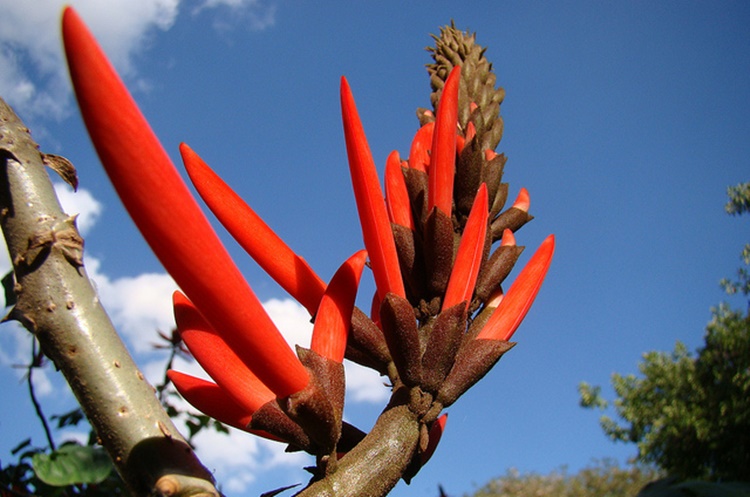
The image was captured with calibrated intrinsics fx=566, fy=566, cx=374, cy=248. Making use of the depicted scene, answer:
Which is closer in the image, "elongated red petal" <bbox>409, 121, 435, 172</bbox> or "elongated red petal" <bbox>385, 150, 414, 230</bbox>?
"elongated red petal" <bbox>385, 150, 414, 230</bbox>

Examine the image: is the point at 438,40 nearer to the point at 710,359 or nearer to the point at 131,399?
the point at 131,399

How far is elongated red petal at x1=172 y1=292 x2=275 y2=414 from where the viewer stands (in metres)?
0.77

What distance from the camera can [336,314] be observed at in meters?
0.91

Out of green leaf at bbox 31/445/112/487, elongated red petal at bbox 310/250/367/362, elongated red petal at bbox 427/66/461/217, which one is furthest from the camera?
green leaf at bbox 31/445/112/487

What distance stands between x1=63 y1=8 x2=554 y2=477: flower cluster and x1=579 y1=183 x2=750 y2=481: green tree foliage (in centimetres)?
1649

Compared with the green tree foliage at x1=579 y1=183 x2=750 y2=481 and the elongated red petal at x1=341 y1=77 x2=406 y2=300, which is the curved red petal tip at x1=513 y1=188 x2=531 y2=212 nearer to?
the elongated red petal at x1=341 y1=77 x2=406 y2=300

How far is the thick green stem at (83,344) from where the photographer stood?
2.18 feet

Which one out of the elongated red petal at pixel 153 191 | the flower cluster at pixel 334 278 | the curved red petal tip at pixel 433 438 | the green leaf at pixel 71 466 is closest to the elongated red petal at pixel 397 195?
the flower cluster at pixel 334 278

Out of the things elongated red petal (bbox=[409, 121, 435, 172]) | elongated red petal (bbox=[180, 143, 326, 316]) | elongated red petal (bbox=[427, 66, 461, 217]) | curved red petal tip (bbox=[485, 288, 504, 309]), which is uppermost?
elongated red petal (bbox=[409, 121, 435, 172])

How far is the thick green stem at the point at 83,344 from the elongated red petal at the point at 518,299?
563mm

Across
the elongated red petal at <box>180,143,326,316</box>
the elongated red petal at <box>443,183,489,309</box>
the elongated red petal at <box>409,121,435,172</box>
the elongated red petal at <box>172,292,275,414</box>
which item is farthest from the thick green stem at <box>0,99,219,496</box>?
the elongated red petal at <box>409,121,435,172</box>

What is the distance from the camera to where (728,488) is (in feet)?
6.39

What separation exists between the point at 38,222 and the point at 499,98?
1.36 m

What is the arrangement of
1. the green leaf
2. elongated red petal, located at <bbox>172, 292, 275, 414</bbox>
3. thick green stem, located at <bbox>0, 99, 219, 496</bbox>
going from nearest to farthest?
thick green stem, located at <bbox>0, 99, 219, 496</bbox>, elongated red petal, located at <bbox>172, 292, 275, 414</bbox>, the green leaf
